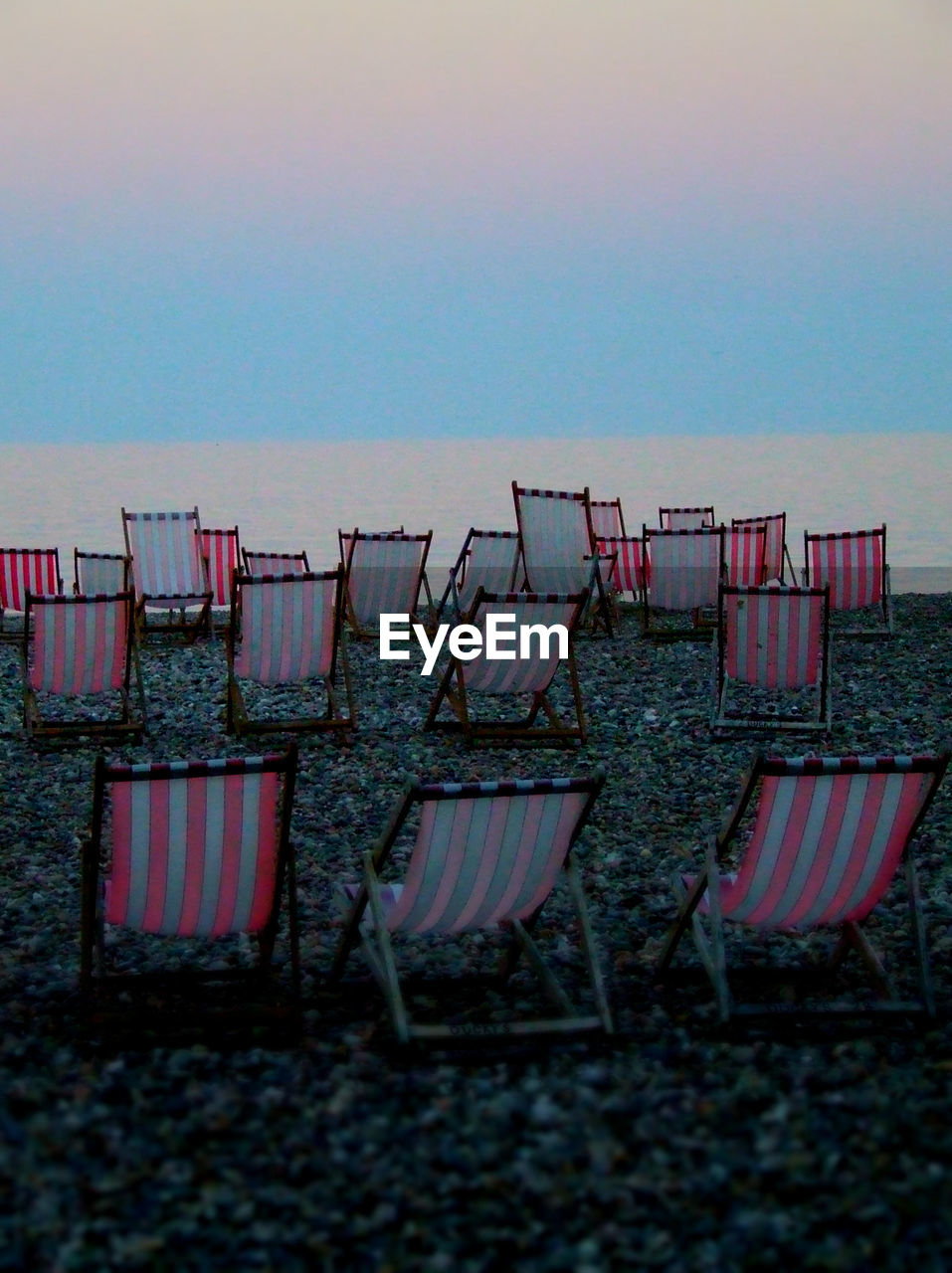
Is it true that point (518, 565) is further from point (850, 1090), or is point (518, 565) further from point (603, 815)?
point (850, 1090)

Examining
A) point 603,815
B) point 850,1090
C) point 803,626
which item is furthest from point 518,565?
point 850,1090

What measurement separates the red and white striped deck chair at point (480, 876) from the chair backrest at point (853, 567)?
22.3 ft

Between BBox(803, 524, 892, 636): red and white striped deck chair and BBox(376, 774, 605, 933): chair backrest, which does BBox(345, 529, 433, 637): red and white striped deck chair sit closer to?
BBox(803, 524, 892, 636): red and white striped deck chair

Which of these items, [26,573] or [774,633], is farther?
[26,573]

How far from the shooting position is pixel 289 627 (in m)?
7.24

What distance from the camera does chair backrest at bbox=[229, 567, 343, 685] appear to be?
717cm

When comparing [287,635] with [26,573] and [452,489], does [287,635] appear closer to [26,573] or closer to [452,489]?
[26,573]

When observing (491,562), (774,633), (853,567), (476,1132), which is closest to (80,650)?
(774,633)

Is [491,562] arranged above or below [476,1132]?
above

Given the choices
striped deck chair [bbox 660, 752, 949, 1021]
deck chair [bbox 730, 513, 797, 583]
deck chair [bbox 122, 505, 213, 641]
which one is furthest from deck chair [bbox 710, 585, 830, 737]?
deck chair [bbox 730, 513, 797, 583]

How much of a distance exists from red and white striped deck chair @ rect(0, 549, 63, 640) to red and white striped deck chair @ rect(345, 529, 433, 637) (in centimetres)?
235

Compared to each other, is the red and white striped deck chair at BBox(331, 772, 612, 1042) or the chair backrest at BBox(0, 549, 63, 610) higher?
the chair backrest at BBox(0, 549, 63, 610)

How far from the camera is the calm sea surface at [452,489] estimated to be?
2212 cm

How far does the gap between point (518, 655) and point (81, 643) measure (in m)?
1.96
